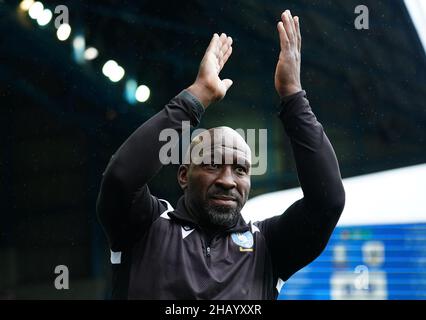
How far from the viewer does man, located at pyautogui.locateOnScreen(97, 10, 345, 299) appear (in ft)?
5.83

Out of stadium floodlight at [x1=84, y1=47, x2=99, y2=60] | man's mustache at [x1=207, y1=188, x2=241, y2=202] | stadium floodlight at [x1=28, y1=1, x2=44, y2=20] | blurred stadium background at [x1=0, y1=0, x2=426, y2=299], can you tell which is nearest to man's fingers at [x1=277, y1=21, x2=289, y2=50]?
man's mustache at [x1=207, y1=188, x2=241, y2=202]

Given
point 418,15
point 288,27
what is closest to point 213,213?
point 288,27

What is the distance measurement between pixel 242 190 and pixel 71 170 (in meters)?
7.83

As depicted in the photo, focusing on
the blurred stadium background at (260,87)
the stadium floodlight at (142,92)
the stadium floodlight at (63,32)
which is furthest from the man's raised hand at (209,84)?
the stadium floodlight at (142,92)

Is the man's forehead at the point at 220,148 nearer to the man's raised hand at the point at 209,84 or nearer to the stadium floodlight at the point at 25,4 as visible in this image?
the man's raised hand at the point at 209,84

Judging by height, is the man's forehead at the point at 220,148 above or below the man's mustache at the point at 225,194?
above

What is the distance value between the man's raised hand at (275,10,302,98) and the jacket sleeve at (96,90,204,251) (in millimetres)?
247

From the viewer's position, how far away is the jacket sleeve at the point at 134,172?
69.2 inches

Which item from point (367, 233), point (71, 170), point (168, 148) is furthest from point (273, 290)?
point (71, 170)

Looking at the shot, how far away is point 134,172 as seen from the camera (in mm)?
1755

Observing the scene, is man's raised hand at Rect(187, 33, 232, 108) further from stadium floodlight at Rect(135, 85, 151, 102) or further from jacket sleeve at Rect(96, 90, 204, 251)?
stadium floodlight at Rect(135, 85, 151, 102)

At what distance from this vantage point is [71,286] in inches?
340

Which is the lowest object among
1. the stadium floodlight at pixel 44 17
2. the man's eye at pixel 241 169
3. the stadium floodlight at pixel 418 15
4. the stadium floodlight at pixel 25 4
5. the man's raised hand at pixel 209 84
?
the man's eye at pixel 241 169
